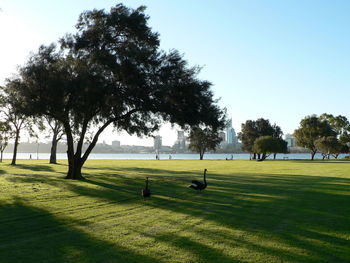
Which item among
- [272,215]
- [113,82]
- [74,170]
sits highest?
[113,82]

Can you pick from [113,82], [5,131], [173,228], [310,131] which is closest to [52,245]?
[173,228]

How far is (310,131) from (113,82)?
3913 inches

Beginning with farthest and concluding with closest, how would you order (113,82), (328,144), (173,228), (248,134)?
(248,134) < (328,144) < (113,82) < (173,228)

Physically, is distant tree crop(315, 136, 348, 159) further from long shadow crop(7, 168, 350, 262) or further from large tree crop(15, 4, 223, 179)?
long shadow crop(7, 168, 350, 262)

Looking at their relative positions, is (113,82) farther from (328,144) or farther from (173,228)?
(328,144)

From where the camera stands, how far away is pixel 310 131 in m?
112

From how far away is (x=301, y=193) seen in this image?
1912cm

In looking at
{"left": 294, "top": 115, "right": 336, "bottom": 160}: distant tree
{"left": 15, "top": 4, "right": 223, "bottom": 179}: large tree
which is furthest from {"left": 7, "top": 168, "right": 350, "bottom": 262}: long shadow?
{"left": 294, "top": 115, "right": 336, "bottom": 160}: distant tree

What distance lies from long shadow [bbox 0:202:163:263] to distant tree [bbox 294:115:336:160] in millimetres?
112309

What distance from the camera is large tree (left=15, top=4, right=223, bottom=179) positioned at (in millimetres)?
25859

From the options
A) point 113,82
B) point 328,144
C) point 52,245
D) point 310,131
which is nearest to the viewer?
point 52,245

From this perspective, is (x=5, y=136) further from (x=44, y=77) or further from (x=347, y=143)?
(x=347, y=143)

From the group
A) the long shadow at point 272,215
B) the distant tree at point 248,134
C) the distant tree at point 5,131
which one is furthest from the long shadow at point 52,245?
the distant tree at point 248,134

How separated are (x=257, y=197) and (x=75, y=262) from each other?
1224 centimetres
